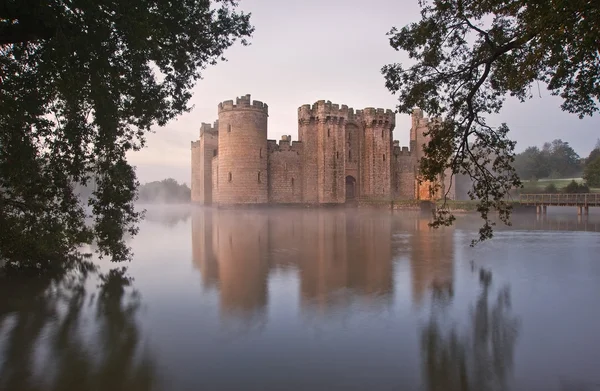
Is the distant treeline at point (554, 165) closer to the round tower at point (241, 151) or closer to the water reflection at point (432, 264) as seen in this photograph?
the round tower at point (241, 151)

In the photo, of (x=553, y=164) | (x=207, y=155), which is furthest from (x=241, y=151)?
A: (x=553, y=164)

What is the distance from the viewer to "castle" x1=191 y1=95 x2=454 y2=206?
33625mm

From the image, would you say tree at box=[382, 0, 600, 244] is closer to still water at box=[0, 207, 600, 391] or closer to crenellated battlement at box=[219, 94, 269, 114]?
still water at box=[0, 207, 600, 391]

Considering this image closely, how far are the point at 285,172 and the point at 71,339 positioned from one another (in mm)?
31057

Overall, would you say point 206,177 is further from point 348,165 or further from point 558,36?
point 558,36

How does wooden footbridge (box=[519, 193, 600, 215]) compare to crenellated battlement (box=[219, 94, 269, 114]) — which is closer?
wooden footbridge (box=[519, 193, 600, 215])

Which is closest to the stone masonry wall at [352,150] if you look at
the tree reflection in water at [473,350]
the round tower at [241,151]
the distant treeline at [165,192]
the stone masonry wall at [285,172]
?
the stone masonry wall at [285,172]

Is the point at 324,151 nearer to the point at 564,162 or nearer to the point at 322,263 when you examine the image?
the point at 322,263

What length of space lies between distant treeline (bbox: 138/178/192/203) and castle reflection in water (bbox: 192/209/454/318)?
58928 mm

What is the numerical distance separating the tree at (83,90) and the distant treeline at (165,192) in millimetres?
64345

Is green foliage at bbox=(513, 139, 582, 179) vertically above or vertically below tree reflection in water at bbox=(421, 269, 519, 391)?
above

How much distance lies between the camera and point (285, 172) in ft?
119

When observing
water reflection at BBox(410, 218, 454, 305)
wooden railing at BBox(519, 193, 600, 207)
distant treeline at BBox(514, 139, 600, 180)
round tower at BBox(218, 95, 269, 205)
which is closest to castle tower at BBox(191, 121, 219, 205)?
round tower at BBox(218, 95, 269, 205)

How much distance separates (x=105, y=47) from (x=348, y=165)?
102 ft
